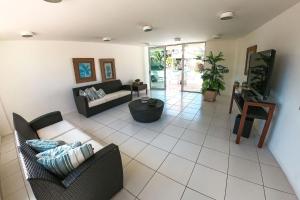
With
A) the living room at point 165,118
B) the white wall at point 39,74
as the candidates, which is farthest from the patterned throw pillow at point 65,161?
the white wall at point 39,74

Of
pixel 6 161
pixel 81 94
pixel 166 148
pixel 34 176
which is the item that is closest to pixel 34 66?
pixel 81 94

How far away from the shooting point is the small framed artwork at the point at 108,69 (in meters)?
5.12

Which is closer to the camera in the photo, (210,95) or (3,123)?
(3,123)

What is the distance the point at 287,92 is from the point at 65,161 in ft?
9.82

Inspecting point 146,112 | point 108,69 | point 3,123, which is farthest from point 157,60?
point 3,123

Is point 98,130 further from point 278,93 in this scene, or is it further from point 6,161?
point 278,93

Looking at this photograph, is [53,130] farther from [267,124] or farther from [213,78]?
[213,78]

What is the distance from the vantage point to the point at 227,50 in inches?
206

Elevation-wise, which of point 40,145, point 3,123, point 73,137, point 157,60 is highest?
point 157,60

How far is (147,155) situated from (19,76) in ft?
12.0

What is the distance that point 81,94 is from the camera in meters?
4.18

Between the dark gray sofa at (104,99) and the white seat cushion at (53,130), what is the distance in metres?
1.29

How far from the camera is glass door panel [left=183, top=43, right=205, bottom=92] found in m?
5.92

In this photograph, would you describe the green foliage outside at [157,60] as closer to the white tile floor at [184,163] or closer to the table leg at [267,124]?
the white tile floor at [184,163]
